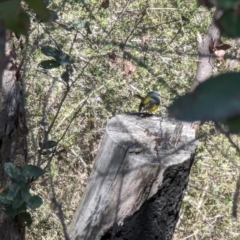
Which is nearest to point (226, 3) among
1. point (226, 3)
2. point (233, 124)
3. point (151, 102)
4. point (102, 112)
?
point (226, 3)

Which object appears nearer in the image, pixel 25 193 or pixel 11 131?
pixel 25 193

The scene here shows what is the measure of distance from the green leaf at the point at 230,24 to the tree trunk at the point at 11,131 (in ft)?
5.01

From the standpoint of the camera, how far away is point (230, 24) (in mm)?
515

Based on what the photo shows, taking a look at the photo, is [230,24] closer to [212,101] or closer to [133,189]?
[212,101]

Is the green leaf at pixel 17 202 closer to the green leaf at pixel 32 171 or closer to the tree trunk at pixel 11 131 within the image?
the green leaf at pixel 32 171

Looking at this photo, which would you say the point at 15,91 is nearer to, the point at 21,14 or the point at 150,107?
the point at 150,107

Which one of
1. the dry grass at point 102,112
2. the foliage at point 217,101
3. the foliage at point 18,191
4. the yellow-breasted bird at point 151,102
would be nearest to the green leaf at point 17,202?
the foliage at point 18,191

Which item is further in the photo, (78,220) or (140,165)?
(78,220)

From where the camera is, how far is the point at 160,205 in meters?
2.12

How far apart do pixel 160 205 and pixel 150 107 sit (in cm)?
87

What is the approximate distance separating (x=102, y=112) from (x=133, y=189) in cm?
182

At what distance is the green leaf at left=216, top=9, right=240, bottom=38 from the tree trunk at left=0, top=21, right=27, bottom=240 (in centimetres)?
153

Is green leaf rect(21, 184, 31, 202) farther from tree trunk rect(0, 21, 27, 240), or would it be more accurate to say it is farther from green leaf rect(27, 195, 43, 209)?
tree trunk rect(0, 21, 27, 240)

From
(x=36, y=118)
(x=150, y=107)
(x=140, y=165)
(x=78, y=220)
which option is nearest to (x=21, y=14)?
(x=140, y=165)
